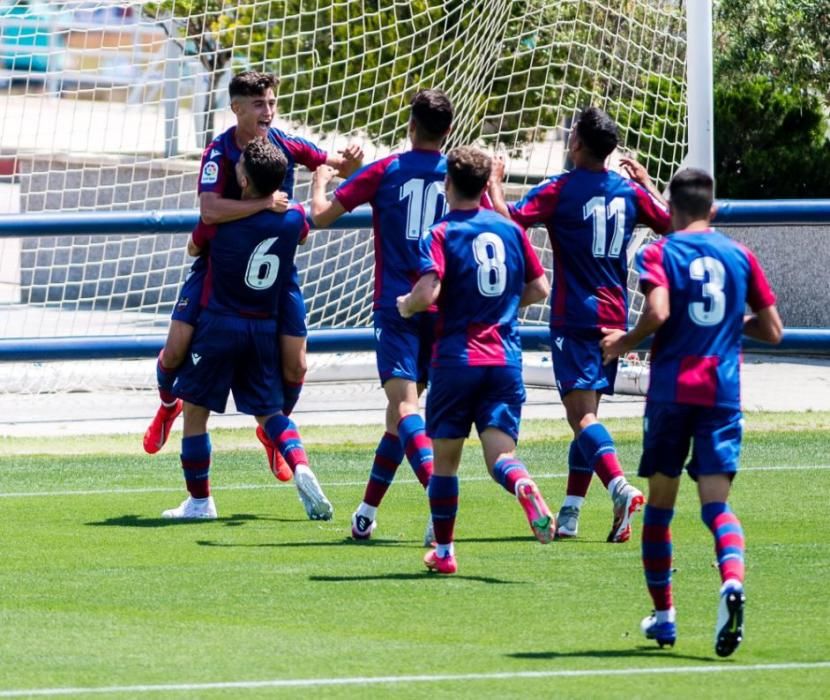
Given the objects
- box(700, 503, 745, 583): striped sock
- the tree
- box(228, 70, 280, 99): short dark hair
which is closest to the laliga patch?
box(228, 70, 280, 99): short dark hair

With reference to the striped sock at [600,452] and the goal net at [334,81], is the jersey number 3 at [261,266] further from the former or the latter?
the goal net at [334,81]

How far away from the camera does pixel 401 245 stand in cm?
848

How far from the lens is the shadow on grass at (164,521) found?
910 centimetres

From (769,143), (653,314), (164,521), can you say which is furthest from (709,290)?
(769,143)

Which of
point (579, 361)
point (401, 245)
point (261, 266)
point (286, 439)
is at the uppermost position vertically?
point (401, 245)

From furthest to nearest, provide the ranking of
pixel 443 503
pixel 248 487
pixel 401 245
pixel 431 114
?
pixel 248 487, pixel 401 245, pixel 431 114, pixel 443 503

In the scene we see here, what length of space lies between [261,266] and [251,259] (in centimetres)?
6

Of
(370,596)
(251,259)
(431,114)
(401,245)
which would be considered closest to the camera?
(370,596)

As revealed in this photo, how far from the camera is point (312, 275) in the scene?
16484 millimetres

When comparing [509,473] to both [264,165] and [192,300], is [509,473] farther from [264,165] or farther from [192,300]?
[192,300]

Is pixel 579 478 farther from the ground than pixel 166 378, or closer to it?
closer to it

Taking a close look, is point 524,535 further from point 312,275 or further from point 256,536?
point 312,275

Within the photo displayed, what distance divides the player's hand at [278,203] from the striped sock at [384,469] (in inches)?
48.6

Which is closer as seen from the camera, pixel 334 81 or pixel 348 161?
pixel 348 161
